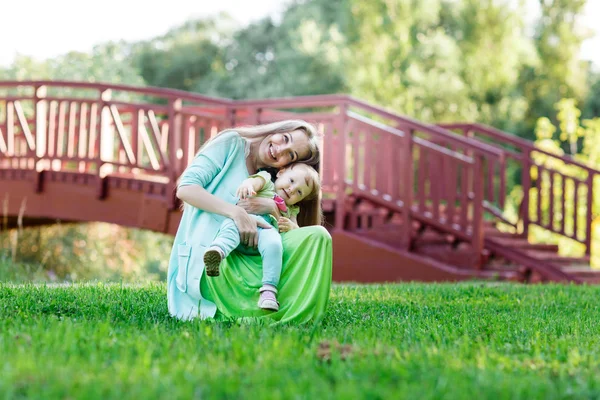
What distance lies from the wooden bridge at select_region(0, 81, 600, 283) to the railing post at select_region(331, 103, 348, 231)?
0.01 m

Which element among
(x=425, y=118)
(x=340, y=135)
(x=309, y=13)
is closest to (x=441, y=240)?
(x=340, y=135)

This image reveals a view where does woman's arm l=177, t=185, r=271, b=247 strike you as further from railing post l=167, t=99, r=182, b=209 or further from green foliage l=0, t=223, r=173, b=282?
green foliage l=0, t=223, r=173, b=282

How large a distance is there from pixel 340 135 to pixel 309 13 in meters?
19.8

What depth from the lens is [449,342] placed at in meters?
3.40

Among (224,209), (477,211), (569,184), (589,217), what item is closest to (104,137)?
(477,211)

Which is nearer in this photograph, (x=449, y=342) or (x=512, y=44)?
(x=449, y=342)

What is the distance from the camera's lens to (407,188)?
9836 millimetres

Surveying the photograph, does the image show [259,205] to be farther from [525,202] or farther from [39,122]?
[39,122]

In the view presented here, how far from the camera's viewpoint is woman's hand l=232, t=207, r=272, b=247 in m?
3.96

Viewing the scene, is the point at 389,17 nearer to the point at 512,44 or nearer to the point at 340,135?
the point at 512,44

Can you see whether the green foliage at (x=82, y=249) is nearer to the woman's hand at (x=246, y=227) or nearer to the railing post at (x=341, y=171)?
the railing post at (x=341, y=171)

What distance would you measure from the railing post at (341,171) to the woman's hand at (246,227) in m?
6.10

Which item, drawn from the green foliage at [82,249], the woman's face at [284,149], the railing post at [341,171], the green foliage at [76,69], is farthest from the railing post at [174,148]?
the green foliage at [76,69]

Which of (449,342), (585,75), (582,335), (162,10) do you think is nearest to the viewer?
(449,342)
